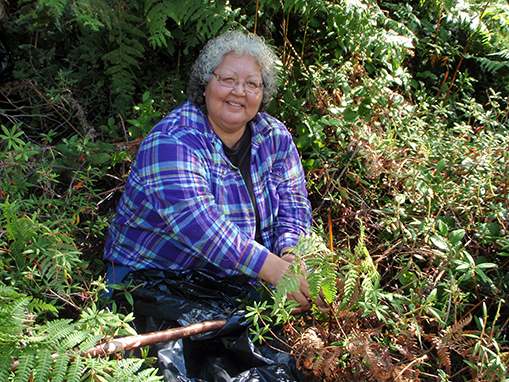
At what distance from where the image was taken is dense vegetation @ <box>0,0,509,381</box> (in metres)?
1.72

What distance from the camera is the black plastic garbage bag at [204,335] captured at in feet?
5.30

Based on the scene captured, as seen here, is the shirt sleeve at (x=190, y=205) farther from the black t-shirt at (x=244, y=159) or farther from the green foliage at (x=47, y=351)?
the green foliage at (x=47, y=351)

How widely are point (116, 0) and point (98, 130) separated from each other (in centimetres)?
112

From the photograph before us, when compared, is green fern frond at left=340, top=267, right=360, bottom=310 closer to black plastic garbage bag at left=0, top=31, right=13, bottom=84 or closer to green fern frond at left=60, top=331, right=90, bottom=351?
green fern frond at left=60, top=331, right=90, bottom=351

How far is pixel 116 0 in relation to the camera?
9.13ft

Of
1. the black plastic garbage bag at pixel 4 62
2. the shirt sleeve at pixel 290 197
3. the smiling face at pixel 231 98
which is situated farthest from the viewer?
the black plastic garbage bag at pixel 4 62

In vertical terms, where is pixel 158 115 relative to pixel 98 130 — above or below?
above

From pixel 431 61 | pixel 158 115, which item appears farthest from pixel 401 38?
pixel 158 115

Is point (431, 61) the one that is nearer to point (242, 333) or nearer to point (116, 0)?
point (116, 0)

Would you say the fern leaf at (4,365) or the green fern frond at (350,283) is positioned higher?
the green fern frond at (350,283)

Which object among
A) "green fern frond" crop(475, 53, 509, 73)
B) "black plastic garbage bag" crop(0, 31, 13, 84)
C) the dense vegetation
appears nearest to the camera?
the dense vegetation

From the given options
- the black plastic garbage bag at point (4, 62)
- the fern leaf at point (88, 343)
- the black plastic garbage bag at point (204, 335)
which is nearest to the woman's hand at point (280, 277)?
the black plastic garbage bag at point (204, 335)

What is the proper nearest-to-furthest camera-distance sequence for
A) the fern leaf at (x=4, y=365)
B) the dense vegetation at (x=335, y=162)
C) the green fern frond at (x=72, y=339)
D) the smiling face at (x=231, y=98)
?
the fern leaf at (x=4, y=365)
the green fern frond at (x=72, y=339)
the dense vegetation at (x=335, y=162)
the smiling face at (x=231, y=98)

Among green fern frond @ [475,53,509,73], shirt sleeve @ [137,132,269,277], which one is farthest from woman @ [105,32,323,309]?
green fern frond @ [475,53,509,73]
